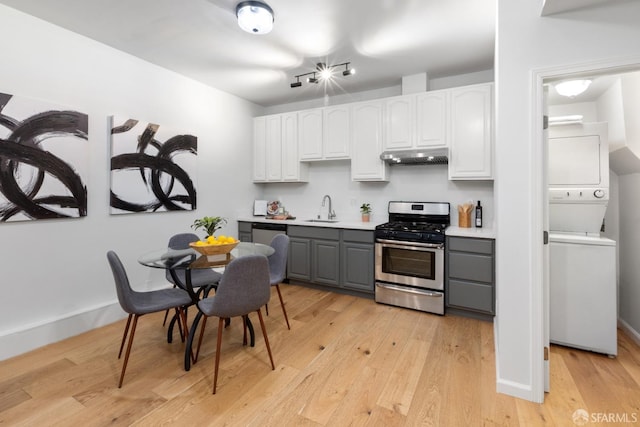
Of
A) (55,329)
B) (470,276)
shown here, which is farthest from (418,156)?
(55,329)

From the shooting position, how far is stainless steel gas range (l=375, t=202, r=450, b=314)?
3.12 metres

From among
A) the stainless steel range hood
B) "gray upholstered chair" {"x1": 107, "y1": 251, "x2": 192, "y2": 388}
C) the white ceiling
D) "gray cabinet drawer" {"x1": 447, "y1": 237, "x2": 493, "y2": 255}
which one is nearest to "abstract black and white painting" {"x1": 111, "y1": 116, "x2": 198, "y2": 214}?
the white ceiling

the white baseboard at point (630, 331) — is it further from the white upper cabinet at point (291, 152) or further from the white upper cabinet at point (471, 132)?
the white upper cabinet at point (291, 152)

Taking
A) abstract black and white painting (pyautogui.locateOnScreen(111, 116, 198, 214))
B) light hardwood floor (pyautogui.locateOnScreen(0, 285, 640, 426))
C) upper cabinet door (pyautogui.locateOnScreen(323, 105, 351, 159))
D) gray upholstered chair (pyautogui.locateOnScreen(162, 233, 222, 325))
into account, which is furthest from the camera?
upper cabinet door (pyautogui.locateOnScreen(323, 105, 351, 159))

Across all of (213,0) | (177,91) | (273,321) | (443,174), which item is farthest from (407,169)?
(177,91)

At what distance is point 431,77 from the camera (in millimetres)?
3699

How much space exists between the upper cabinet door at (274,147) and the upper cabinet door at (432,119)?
204 centimetres

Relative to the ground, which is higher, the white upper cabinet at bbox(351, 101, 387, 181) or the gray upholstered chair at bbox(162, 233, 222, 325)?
→ the white upper cabinet at bbox(351, 101, 387, 181)

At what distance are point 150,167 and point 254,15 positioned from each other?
1.96m

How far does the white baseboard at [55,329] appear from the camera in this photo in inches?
92.4

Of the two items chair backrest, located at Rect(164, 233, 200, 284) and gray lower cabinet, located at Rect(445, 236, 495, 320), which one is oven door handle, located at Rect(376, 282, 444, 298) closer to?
gray lower cabinet, located at Rect(445, 236, 495, 320)

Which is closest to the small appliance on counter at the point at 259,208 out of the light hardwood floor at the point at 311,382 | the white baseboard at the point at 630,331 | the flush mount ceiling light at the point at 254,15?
the light hardwood floor at the point at 311,382

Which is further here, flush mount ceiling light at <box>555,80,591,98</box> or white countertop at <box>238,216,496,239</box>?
white countertop at <box>238,216,496,239</box>

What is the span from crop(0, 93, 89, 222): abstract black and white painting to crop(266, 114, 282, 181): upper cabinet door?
2.31m
